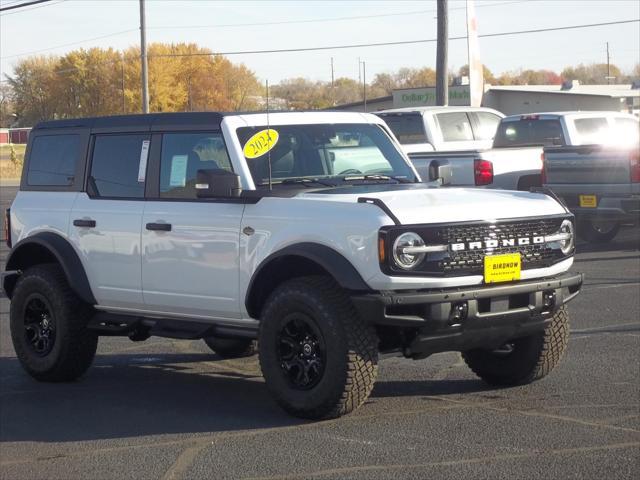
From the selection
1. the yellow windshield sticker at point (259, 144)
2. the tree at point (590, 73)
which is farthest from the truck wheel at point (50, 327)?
the tree at point (590, 73)

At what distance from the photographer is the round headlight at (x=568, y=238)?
7422 mm

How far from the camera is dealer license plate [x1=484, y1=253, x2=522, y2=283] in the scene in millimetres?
6878

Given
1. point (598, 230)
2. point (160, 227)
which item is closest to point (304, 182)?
point (160, 227)

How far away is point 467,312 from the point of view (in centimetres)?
675

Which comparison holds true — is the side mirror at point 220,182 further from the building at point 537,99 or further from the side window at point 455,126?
the building at point 537,99

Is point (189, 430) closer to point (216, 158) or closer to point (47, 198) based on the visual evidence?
point (216, 158)

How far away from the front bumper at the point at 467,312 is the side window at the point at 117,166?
2558 millimetres

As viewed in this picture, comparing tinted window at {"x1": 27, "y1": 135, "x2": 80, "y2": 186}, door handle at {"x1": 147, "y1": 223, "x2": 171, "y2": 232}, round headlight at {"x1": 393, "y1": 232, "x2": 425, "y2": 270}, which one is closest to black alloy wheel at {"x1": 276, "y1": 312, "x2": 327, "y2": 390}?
round headlight at {"x1": 393, "y1": 232, "x2": 425, "y2": 270}

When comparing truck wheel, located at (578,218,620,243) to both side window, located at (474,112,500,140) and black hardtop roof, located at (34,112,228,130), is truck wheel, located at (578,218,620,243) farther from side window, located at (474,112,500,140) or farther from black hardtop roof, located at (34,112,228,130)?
black hardtop roof, located at (34,112,228,130)

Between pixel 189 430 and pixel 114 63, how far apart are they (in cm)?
5347

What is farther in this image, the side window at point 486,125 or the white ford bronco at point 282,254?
the side window at point 486,125

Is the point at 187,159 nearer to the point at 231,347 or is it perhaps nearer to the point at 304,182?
the point at 304,182

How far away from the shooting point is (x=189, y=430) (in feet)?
23.3

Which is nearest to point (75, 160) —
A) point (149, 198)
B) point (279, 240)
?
point (149, 198)
